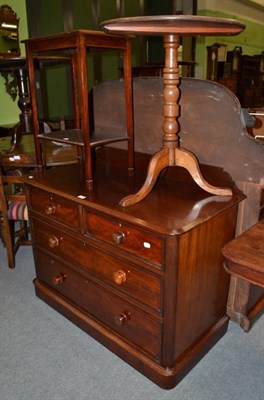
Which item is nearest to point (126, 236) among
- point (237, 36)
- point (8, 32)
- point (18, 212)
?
point (18, 212)

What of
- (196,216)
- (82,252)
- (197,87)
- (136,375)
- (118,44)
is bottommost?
(136,375)

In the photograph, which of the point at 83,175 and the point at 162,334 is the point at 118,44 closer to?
the point at 83,175

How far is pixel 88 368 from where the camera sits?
1800 millimetres

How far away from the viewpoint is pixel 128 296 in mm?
Answer: 1671

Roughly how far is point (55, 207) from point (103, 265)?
0.42 metres

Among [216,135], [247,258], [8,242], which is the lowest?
[8,242]

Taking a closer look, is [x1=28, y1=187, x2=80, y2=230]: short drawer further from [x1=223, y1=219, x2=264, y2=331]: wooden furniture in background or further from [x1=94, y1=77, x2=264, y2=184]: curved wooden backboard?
[x1=223, y1=219, x2=264, y2=331]: wooden furniture in background

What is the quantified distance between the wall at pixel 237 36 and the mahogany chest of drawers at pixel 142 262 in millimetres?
6691

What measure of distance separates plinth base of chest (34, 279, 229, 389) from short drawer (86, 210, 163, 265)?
0.54 m

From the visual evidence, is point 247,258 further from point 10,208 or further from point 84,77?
point 10,208

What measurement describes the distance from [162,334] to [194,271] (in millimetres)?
313

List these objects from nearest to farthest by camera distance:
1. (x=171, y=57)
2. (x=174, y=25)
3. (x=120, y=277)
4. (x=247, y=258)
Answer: (x=247, y=258) → (x=174, y=25) → (x=171, y=57) → (x=120, y=277)

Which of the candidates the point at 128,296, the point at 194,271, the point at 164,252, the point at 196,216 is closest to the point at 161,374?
the point at 128,296

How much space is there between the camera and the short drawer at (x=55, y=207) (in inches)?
71.4
